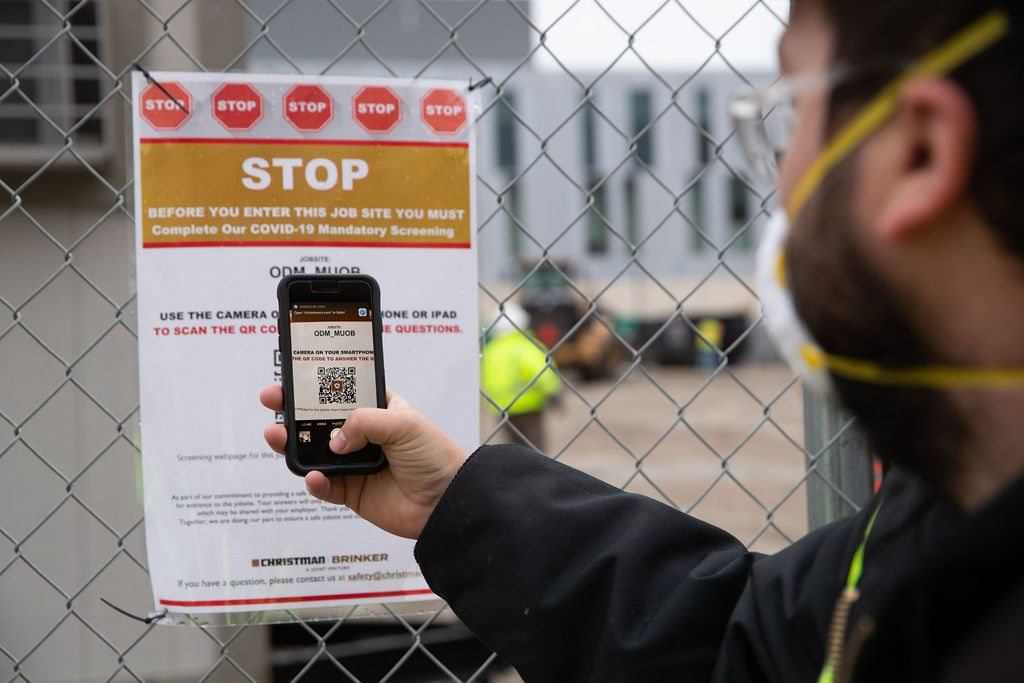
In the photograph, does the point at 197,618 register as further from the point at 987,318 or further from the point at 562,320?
Result: the point at 562,320

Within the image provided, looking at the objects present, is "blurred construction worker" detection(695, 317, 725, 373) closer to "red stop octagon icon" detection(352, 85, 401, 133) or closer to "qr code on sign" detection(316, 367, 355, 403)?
"red stop octagon icon" detection(352, 85, 401, 133)

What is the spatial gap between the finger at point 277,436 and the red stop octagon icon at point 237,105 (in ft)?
1.66

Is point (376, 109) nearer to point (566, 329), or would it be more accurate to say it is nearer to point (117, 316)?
point (117, 316)

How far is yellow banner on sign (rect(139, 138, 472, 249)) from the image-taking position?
1597mm

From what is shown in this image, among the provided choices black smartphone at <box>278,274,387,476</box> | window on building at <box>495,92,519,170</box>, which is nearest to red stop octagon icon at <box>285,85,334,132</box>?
black smartphone at <box>278,274,387,476</box>

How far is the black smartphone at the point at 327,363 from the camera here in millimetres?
1455

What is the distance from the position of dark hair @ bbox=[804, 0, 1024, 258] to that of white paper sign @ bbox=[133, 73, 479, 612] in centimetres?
89

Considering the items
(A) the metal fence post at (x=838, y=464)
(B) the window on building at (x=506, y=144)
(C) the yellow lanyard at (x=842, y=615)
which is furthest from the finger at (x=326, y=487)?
(B) the window on building at (x=506, y=144)

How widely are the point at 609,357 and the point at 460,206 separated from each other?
18.4m

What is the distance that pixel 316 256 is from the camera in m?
1.62

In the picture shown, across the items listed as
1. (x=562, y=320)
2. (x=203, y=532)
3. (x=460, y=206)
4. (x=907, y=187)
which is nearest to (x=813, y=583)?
(x=907, y=187)

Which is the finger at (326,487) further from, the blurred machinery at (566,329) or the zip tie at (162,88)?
the blurred machinery at (566,329)

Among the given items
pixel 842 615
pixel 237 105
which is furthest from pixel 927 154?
pixel 237 105

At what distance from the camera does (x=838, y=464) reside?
1988 millimetres
